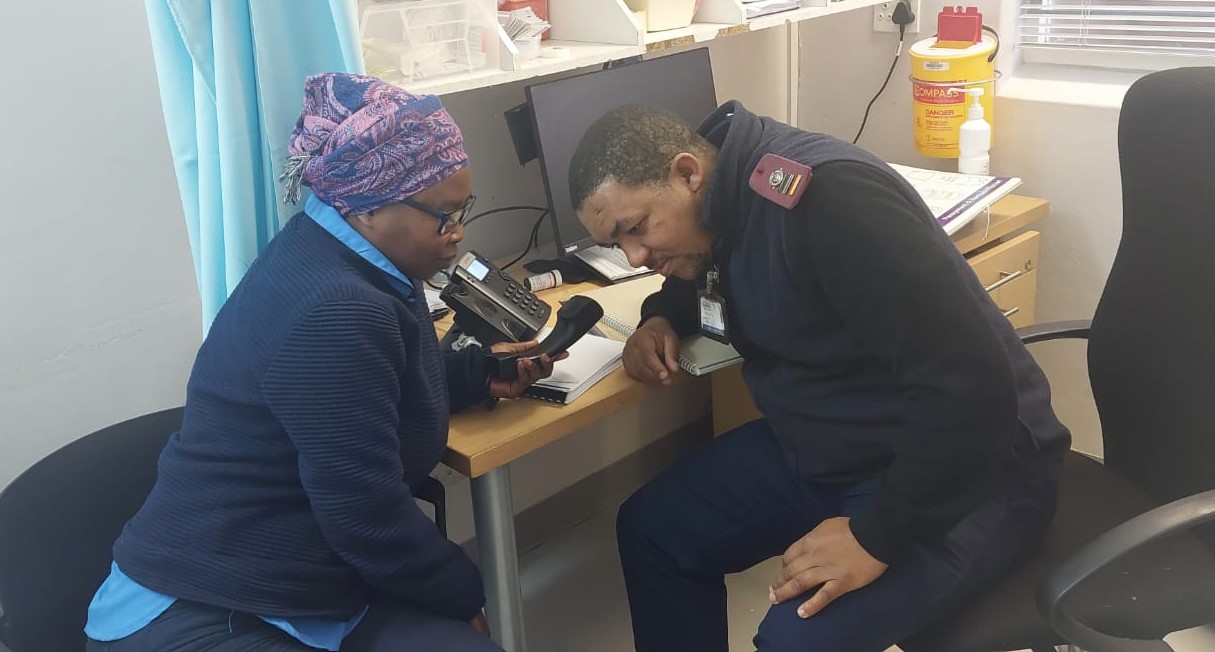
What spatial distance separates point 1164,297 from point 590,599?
4.22ft

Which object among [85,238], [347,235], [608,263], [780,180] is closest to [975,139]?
[608,263]

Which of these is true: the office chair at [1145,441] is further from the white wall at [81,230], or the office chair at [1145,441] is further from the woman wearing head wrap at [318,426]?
the white wall at [81,230]

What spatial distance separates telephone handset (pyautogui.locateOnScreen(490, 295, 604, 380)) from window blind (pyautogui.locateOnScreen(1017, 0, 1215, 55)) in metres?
1.33

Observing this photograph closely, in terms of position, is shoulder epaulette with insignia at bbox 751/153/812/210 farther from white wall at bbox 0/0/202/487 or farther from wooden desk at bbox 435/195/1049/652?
white wall at bbox 0/0/202/487

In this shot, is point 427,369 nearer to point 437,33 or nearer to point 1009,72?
point 437,33

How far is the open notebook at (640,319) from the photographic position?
151 centimetres

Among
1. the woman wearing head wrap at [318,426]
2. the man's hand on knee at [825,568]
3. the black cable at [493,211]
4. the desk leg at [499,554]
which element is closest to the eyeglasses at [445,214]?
the woman wearing head wrap at [318,426]

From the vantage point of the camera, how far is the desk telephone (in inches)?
61.5

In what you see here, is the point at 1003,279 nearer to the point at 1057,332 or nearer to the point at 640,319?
the point at 1057,332

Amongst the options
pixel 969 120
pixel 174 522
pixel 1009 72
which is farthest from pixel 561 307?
pixel 1009 72

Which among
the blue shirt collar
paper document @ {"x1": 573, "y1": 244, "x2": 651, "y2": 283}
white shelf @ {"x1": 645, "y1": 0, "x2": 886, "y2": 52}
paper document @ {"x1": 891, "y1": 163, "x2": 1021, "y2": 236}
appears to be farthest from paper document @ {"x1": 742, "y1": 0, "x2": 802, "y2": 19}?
the blue shirt collar

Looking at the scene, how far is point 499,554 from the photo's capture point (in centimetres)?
148

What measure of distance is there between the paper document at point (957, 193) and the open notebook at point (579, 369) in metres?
0.69

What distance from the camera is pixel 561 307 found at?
1.67 m
